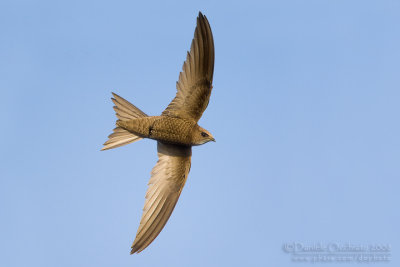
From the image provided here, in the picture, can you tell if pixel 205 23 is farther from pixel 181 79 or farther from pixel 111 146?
pixel 111 146

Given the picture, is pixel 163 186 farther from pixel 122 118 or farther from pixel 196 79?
pixel 196 79

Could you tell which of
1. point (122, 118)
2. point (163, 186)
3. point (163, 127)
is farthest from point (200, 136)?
point (122, 118)

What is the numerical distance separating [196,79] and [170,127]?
2.54ft

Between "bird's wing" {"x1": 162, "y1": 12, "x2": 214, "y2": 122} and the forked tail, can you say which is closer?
"bird's wing" {"x1": 162, "y1": 12, "x2": 214, "y2": 122}

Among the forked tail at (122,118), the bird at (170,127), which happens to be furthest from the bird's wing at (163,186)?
the forked tail at (122,118)

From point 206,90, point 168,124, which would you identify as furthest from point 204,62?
point 168,124

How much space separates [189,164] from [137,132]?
0.99 metres

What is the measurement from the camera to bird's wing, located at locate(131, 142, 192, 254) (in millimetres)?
6742

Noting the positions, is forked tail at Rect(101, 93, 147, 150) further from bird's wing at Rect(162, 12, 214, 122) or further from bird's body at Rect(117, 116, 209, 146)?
bird's wing at Rect(162, 12, 214, 122)

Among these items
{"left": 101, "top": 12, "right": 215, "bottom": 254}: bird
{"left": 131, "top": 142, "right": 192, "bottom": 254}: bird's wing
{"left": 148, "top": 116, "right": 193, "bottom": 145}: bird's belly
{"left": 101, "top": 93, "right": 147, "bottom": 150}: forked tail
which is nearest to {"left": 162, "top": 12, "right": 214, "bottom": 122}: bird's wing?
{"left": 101, "top": 12, "right": 215, "bottom": 254}: bird

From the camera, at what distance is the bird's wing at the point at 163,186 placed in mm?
6742

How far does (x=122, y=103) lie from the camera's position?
22.9 ft

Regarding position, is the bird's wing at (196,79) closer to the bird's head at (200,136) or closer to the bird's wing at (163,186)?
the bird's head at (200,136)

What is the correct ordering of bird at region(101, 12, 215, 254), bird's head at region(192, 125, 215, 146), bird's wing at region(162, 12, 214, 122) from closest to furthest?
bird's wing at region(162, 12, 214, 122) < bird at region(101, 12, 215, 254) < bird's head at region(192, 125, 215, 146)
